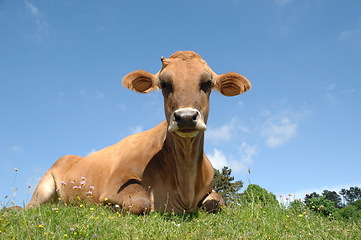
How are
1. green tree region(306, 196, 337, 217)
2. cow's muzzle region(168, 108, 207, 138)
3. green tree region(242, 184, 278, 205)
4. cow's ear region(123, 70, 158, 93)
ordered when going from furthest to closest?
1. cow's ear region(123, 70, 158, 93)
2. green tree region(306, 196, 337, 217)
3. green tree region(242, 184, 278, 205)
4. cow's muzzle region(168, 108, 207, 138)

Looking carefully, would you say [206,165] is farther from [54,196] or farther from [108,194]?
[54,196]

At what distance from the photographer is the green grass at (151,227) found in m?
3.71

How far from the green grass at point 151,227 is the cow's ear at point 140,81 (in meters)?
2.86

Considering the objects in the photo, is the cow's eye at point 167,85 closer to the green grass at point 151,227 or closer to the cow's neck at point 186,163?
the cow's neck at point 186,163

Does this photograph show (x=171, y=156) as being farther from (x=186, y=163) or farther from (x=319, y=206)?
(x=319, y=206)

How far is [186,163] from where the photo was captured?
19.6ft

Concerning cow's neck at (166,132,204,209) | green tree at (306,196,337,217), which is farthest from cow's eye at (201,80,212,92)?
green tree at (306,196,337,217)

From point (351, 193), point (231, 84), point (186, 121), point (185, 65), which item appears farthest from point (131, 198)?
point (351, 193)

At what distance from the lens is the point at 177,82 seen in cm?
556

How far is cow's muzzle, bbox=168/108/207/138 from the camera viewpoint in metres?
4.75

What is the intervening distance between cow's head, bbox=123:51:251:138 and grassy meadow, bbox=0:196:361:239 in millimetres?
1597

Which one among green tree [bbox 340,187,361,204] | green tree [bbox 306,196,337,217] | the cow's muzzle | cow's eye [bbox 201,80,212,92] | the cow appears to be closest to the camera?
the cow's muzzle

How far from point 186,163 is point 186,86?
5.27ft

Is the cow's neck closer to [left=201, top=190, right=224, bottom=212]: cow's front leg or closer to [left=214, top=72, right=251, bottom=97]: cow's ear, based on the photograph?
[left=201, top=190, right=224, bottom=212]: cow's front leg
